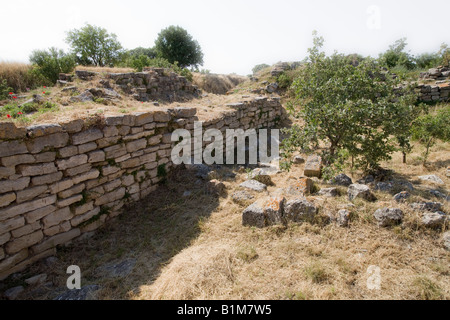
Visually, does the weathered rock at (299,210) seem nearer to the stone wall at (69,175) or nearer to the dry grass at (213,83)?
the stone wall at (69,175)

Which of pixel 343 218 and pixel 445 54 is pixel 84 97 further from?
pixel 445 54

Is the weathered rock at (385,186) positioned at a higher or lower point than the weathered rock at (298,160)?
lower

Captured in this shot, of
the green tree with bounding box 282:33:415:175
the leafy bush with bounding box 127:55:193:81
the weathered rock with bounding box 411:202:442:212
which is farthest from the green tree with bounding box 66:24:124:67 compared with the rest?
the weathered rock with bounding box 411:202:442:212

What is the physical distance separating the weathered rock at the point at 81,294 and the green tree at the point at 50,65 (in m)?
8.23

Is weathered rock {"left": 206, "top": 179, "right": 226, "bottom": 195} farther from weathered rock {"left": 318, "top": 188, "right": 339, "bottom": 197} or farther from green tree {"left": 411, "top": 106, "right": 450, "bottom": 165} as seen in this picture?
green tree {"left": 411, "top": 106, "right": 450, "bottom": 165}

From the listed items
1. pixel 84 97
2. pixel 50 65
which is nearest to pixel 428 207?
pixel 84 97

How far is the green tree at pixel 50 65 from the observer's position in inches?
340

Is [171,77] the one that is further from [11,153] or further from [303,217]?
[303,217]

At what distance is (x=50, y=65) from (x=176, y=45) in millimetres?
17715

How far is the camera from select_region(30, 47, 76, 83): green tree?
862 cm

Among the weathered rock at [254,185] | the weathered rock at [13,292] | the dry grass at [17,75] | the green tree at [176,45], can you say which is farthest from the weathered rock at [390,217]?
the green tree at [176,45]

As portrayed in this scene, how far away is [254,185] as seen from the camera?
5215 millimetres

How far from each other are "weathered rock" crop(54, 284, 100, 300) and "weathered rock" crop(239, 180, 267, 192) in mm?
3097
